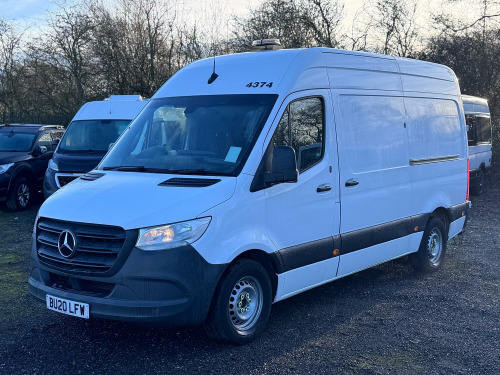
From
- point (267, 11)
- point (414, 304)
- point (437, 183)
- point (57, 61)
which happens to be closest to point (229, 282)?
point (414, 304)

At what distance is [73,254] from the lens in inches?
185

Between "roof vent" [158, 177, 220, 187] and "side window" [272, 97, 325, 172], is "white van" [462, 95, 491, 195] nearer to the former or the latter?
"side window" [272, 97, 325, 172]

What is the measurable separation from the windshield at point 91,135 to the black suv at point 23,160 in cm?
82

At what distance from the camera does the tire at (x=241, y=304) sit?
4.82m

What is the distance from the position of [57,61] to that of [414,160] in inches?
879

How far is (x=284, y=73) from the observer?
550 centimetres

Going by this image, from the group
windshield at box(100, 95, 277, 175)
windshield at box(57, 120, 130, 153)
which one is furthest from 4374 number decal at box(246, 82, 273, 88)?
windshield at box(57, 120, 130, 153)

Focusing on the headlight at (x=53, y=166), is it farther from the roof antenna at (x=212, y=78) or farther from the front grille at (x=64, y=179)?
the roof antenna at (x=212, y=78)

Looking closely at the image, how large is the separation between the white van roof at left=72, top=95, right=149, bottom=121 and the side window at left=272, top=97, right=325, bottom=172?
24.2 ft

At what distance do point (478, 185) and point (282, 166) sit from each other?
43.9ft

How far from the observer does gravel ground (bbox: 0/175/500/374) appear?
15.5 ft

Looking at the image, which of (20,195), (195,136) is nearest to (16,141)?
(20,195)

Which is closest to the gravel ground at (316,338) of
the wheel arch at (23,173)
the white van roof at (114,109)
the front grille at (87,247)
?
the front grille at (87,247)

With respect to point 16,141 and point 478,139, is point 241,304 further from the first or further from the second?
point 478,139
